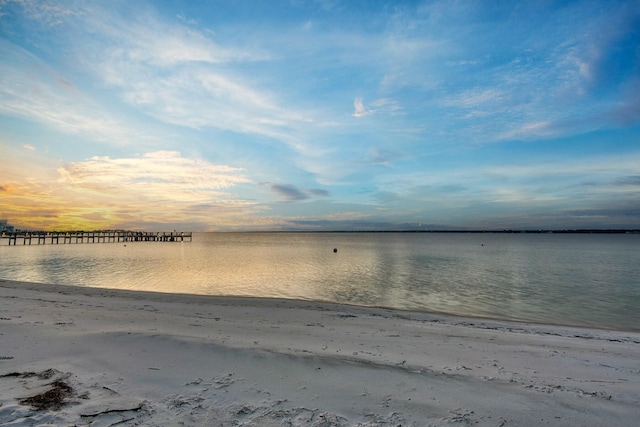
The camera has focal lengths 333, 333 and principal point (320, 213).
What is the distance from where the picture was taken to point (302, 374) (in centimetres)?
580

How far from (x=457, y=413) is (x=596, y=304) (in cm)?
1956

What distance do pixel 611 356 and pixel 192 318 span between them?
11784 millimetres

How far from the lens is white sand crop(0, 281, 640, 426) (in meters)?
4.47

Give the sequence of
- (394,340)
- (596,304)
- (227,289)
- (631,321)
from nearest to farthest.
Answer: (394,340)
(631,321)
(596,304)
(227,289)

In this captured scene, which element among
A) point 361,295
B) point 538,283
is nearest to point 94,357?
point 361,295

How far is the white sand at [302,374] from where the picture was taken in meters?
4.47

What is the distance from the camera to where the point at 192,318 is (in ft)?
36.7

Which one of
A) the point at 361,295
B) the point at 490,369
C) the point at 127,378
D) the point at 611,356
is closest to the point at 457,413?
the point at 490,369

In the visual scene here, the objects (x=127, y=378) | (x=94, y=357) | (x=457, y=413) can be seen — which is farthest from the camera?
(x=94, y=357)

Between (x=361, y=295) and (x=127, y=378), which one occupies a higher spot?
(x=127, y=378)

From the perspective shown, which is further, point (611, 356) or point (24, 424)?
point (611, 356)

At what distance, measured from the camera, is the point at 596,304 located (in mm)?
18562

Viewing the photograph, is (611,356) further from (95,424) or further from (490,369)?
(95,424)

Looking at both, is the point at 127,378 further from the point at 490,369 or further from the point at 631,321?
the point at 631,321
